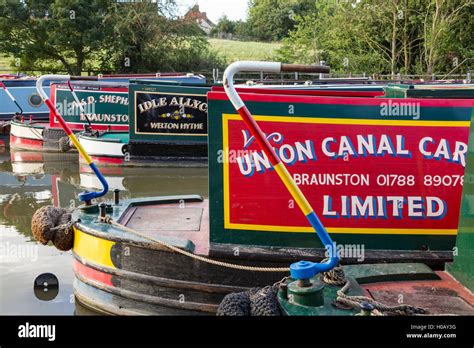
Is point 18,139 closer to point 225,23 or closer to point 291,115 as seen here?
point 291,115

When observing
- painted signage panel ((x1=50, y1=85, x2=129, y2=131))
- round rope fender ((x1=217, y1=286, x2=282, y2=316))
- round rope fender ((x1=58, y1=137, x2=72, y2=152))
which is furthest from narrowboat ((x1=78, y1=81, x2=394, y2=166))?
round rope fender ((x1=217, y1=286, x2=282, y2=316))

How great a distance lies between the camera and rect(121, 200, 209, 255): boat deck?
671 centimetres

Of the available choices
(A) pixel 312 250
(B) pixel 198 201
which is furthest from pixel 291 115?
(B) pixel 198 201

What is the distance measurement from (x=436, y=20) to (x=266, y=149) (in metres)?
26.6

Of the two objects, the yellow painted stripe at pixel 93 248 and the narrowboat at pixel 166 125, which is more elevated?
the narrowboat at pixel 166 125

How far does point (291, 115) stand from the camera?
5941mm

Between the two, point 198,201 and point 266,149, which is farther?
point 198,201

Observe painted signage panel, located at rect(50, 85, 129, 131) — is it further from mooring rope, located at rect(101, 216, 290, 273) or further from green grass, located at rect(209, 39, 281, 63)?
green grass, located at rect(209, 39, 281, 63)

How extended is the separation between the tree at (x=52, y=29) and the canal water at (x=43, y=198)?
42.2ft

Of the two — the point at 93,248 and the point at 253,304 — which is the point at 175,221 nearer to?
the point at 93,248

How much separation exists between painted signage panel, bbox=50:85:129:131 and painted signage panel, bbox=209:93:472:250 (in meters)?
13.0

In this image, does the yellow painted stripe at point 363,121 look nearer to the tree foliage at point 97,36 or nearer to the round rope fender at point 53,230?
the round rope fender at point 53,230

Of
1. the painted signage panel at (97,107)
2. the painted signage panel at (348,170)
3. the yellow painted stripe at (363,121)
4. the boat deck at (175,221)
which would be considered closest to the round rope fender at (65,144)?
the painted signage panel at (97,107)

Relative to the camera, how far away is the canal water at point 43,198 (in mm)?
7531
